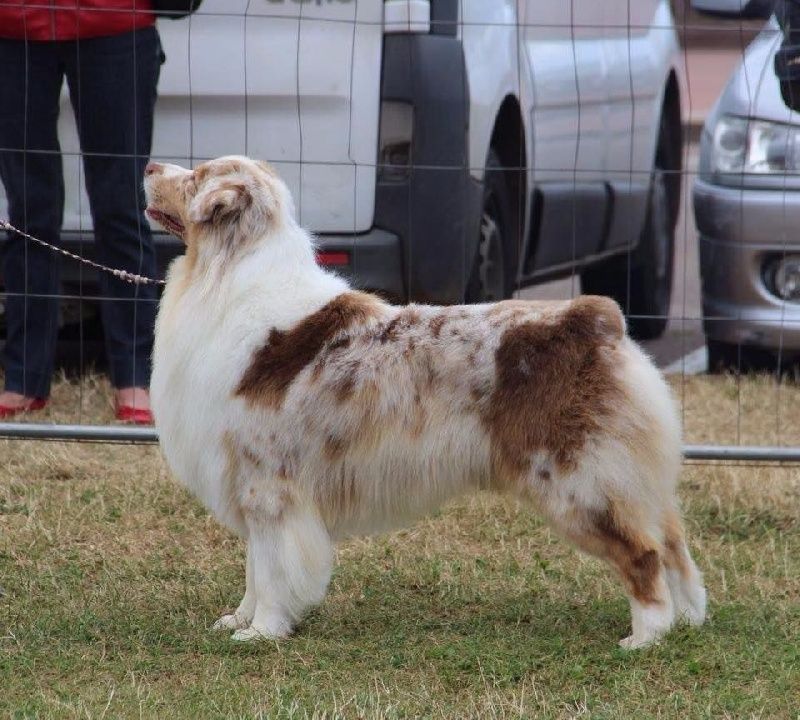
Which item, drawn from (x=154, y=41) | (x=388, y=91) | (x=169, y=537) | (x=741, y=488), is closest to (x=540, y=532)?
(x=741, y=488)

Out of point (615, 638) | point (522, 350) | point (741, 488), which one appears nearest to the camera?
point (522, 350)

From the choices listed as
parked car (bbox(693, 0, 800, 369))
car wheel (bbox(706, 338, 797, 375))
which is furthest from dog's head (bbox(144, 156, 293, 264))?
car wheel (bbox(706, 338, 797, 375))

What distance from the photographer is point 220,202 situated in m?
4.26

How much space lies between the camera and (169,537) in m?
5.39

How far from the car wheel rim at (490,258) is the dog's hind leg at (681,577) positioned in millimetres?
2381

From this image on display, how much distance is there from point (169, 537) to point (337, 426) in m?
1.39

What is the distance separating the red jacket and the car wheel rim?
1.67 m

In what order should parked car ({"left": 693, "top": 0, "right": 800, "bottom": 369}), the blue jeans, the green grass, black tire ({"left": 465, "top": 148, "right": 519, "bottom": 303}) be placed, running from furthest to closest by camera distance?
parked car ({"left": 693, "top": 0, "right": 800, "bottom": 369})
black tire ({"left": 465, "top": 148, "right": 519, "bottom": 303})
the blue jeans
the green grass

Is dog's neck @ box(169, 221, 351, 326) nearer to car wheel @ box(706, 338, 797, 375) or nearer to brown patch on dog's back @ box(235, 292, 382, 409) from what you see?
brown patch on dog's back @ box(235, 292, 382, 409)

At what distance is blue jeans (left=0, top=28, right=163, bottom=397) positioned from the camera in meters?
6.03

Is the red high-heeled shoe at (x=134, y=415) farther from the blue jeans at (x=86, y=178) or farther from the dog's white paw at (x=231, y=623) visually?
the dog's white paw at (x=231, y=623)

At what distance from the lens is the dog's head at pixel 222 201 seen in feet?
14.1

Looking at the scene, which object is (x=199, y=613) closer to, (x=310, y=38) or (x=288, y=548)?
(x=288, y=548)

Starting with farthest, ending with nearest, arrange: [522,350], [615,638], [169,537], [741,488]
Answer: [741,488], [169,537], [615,638], [522,350]
